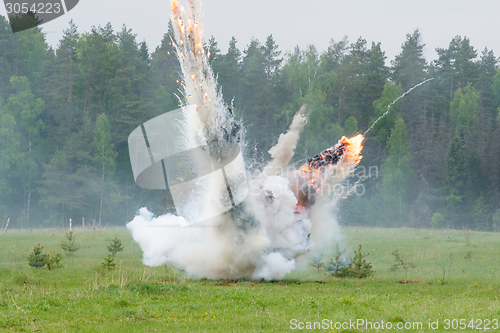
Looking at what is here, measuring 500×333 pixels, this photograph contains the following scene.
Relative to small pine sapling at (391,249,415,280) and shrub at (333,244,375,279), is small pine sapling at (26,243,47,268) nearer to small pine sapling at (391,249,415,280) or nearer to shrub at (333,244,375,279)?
shrub at (333,244,375,279)

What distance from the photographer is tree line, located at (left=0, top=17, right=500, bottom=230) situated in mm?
57281

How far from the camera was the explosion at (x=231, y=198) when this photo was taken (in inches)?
835

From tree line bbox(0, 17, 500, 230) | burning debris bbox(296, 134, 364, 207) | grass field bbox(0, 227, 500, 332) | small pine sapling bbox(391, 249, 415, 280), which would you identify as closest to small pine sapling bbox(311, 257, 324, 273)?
grass field bbox(0, 227, 500, 332)

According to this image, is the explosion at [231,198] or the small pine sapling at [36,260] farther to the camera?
the small pine sapling at [36,260]

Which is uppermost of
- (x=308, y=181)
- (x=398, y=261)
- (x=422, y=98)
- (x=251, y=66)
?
(x=251, y=66)

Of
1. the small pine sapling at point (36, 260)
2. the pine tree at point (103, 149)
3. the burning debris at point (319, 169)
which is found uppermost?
the pine tree at point (103, 149)

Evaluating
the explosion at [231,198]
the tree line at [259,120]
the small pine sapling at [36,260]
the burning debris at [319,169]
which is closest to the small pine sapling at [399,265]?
the explosion at [231,198]

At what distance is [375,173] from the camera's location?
5912 centimetres

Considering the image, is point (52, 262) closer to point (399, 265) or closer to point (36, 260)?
point (36, 260)

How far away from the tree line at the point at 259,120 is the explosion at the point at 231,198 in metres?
29.1

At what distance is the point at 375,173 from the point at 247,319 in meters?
47.0

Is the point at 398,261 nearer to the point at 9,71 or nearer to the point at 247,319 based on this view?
the point at 247,319

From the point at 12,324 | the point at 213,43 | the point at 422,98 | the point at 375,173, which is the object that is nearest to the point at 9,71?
the point at 213,43

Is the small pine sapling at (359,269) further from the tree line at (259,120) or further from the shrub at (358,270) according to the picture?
the tree line at (259,120)
